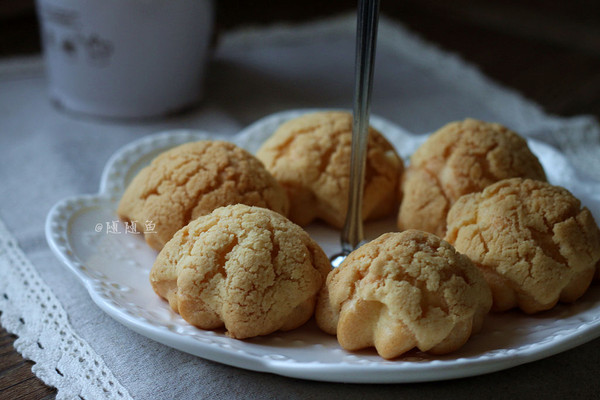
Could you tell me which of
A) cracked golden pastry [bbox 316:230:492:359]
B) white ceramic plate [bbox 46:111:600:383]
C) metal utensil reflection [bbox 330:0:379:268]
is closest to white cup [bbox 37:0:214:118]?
white ceramic plate [bbox 46:111:600:383]

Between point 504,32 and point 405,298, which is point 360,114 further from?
point 504,32

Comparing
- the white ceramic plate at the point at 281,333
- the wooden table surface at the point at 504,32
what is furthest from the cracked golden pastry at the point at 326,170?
the wooden table surface at the point at 504,32

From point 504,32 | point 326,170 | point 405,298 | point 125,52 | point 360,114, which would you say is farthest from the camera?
point 504,32

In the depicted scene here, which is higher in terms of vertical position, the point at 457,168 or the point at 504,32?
the point at 457,168

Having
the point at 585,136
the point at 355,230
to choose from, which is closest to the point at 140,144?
the point at 355,230

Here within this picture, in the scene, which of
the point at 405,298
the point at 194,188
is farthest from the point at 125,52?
the point at 405,298
